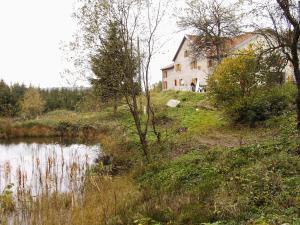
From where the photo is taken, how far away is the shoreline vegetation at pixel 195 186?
23.0 feet

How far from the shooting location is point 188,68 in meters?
42.4

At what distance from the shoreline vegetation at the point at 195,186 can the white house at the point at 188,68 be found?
21.8 m

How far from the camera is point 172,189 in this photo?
378 inches

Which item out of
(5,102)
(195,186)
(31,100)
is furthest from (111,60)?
(5,102)

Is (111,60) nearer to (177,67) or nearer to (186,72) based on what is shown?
(186,72)

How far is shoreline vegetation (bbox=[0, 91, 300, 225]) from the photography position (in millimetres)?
7020

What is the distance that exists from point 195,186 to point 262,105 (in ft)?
31.0

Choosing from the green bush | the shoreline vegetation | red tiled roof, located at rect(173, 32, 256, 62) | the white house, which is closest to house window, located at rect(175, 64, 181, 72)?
the white house

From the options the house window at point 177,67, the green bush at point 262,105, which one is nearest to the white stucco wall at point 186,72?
the house window at point 177,67

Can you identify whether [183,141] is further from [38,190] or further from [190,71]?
[190,71]

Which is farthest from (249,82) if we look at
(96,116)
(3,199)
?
(96,116)

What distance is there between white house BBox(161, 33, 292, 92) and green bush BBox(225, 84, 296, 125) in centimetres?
1777

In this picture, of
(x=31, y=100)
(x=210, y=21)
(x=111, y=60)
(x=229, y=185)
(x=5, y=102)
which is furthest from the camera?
(x=5, y=102)

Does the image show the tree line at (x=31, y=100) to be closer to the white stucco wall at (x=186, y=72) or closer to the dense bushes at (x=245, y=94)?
the white stucco wall at (x=186, y=72)
